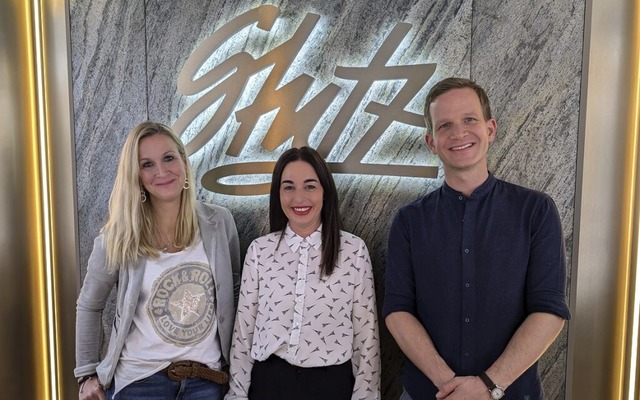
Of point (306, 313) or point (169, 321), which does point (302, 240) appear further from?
point (169, 321)

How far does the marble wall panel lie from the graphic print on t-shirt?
0.56 metres

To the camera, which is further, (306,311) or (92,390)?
(92,390)

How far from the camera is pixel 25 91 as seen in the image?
9.04 feet

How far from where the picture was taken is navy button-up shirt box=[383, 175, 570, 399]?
5.61 feet

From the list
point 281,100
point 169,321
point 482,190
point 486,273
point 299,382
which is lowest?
point 299,382

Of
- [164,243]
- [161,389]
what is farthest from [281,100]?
[161,389]

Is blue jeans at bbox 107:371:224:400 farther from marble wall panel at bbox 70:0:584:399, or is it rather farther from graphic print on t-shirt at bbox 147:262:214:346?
marble wall panel at bbox 70:0:584:399

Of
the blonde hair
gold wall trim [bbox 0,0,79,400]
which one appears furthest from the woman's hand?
gold wall trim [bbox 0,0,79,400]

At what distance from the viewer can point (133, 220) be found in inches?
79.4

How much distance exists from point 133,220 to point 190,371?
0.67 metres

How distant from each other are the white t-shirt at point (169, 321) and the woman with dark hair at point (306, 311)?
0.15 m

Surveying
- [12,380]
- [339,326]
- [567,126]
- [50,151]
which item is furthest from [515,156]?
[12,380]

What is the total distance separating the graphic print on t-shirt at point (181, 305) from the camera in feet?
6.57

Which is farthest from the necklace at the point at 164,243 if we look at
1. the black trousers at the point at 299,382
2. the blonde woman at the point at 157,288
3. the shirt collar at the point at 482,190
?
the shirt collar at the point at 482,190
